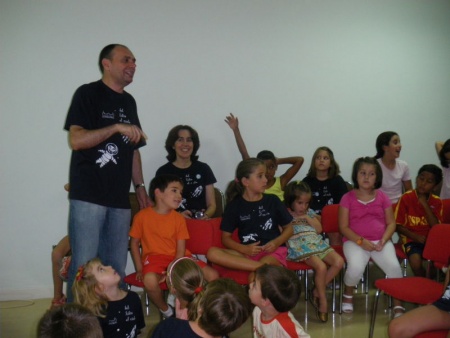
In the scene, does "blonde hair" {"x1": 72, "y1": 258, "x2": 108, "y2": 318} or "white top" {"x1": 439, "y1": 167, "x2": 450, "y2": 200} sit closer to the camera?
"blonde hair" {"x1": 72, "y1": 258, "x2": 108, "y2": 318}

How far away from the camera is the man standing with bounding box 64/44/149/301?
2.78 metres

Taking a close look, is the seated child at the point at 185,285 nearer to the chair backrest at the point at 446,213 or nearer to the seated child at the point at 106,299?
the seated child at the point at 106,299

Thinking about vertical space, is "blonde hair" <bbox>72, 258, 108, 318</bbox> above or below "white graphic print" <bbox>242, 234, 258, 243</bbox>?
below

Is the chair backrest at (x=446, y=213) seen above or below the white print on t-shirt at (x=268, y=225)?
above

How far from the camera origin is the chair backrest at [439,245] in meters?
3.27

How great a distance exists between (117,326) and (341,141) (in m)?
3.37

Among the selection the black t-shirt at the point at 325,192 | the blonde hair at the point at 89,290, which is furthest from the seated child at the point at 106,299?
the black t-shirt at the point at 325,192

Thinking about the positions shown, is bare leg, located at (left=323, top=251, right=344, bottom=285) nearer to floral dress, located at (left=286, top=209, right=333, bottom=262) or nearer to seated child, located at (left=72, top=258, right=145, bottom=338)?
floral dress, located at (left=286, top=209, right=333, bottom=262)

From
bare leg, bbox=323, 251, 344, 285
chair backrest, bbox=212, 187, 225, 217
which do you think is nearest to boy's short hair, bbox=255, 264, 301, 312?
bare leg, bbox=323, 251, 344, 285

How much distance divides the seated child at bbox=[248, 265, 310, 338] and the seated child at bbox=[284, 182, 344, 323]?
1315 mm

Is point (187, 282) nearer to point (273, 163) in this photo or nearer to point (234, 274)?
point (234, 274)

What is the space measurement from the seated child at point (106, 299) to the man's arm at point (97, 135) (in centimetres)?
60

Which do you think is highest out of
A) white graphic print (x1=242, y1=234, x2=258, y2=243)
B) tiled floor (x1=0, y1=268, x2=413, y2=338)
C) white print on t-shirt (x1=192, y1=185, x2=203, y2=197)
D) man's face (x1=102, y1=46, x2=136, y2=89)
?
man's face (x1=102, y1=46, x2=136, y2=89)

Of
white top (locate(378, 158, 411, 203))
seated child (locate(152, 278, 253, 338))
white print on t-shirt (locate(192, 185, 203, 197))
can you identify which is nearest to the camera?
seated child (locate(152, 278, 253, 338))
